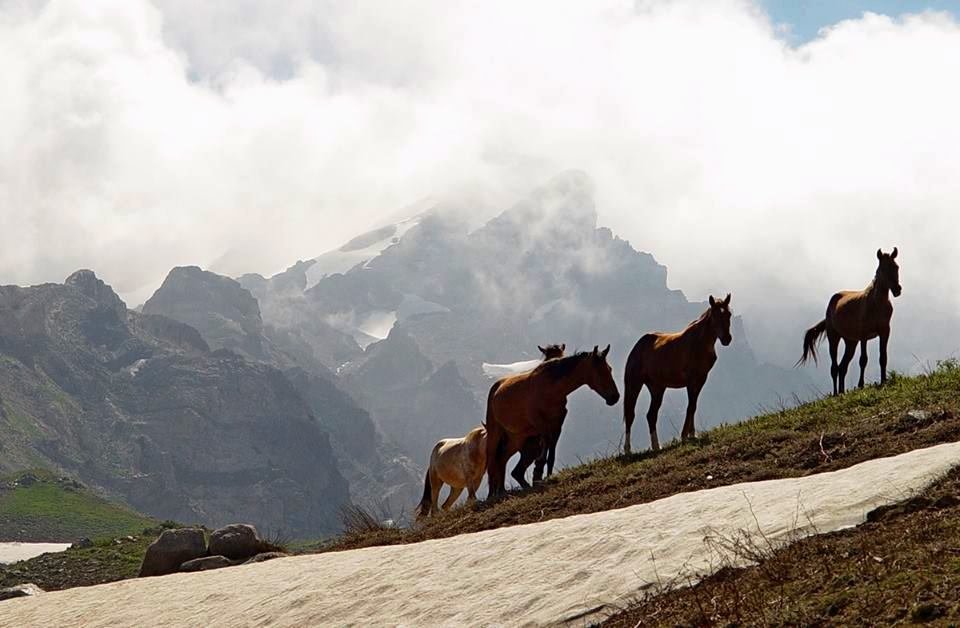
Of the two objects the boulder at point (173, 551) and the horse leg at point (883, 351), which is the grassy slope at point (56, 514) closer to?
the boulder at point (173, 551)

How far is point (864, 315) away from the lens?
84.0 ft

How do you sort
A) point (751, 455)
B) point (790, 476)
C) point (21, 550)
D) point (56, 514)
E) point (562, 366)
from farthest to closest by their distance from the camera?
point (56, 514)
point (21, 550)
point (562, 366)
point (751, 455)
point (790, 476)

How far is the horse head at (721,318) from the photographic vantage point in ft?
76.4

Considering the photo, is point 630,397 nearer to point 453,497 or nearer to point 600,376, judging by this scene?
point 600,376

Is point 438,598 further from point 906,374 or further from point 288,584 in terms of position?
point 906,374

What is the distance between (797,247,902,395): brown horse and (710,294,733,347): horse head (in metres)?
2.13

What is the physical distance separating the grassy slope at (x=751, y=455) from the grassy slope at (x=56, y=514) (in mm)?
106319

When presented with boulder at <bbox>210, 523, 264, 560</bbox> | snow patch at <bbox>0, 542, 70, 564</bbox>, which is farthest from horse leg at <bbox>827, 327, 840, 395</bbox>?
snow patch at <bbox>0, 542, 70, 564</bbox>

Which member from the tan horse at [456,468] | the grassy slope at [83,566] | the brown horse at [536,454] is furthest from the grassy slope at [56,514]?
the brown horse at [536,454]

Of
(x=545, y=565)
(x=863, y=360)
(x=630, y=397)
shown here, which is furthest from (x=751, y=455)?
(x=863, y=360)

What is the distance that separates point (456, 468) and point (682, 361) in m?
5.98

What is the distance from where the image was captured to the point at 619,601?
10.8 metres

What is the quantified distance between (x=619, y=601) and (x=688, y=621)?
1304 millimetres

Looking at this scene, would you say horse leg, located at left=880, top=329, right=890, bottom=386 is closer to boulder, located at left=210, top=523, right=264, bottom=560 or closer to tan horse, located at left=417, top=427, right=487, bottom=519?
tan horse, located at left=417, top=427, right=487, bottom=519
